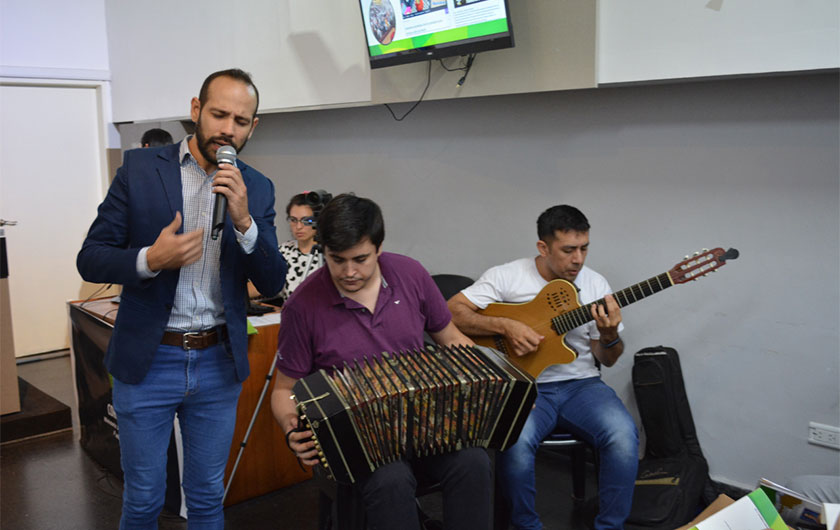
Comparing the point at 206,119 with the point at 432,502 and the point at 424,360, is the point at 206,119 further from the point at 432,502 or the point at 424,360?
the point at 432,502

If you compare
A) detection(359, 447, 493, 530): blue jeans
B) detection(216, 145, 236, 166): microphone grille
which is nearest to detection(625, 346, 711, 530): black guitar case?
Result: detection(359, 447, 493, 530): blue jeans

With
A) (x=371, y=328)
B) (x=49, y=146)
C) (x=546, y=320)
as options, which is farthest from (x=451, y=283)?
(x=49, y=146)

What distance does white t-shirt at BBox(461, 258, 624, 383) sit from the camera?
2.79 meters

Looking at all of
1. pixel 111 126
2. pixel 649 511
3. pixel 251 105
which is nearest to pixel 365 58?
pixel 251 105

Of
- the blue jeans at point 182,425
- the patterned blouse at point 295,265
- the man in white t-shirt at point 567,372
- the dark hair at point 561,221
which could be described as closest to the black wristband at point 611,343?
the man in white t-shirt at point 567,372

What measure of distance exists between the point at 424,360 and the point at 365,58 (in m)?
2.28

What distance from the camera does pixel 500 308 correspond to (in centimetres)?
287

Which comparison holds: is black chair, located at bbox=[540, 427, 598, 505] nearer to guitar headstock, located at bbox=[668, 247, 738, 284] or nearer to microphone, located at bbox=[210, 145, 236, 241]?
guitar headstock, located at bbox=[668, 247, 738, 284]

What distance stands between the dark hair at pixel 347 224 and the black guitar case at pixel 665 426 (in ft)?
5.14

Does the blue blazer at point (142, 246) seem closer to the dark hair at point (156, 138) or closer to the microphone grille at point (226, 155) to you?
the microphone grille at point (226, 155)

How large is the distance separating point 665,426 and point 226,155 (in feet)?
7.15

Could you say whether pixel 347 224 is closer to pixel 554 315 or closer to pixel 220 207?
pixel 220 207

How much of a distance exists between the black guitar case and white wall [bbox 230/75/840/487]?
0.23ft

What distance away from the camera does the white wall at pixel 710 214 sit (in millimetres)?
2684
